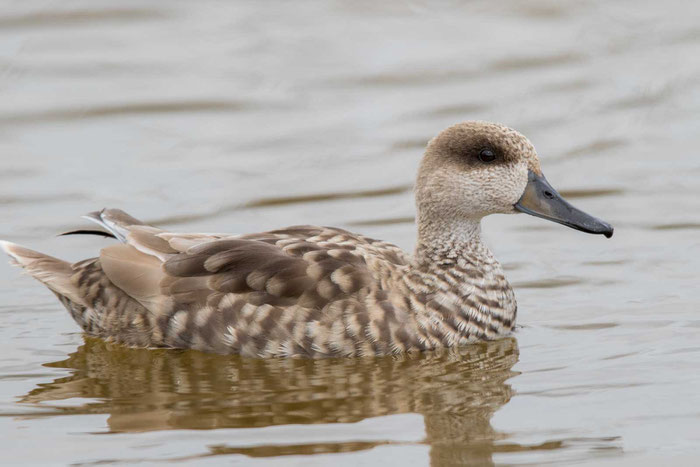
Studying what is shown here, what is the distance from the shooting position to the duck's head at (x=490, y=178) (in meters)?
9.12

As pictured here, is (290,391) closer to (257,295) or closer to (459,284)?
(257,295)

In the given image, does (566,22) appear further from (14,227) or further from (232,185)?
(14,227)

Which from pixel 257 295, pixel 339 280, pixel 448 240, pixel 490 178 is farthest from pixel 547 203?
pixel 257 295

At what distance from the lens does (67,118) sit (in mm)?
14750

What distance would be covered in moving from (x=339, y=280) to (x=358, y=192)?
3.89 meters

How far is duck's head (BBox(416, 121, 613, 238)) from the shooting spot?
912cm

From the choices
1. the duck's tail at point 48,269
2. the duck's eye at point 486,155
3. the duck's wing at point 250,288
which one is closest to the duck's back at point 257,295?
the duck's wing at point 250,288

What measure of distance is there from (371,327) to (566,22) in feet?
32.7

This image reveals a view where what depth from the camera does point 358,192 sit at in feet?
41.7

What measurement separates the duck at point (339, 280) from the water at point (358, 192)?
16 centimetres

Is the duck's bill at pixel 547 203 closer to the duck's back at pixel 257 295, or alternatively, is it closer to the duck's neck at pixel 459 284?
the duck's neck at pixel 459 284

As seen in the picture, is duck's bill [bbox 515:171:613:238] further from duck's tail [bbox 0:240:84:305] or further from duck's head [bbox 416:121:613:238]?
duck's tail [bbox 0:240:84:305]

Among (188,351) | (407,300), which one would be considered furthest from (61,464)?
(407,300)

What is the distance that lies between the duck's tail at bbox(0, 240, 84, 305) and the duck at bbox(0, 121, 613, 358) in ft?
0.04
